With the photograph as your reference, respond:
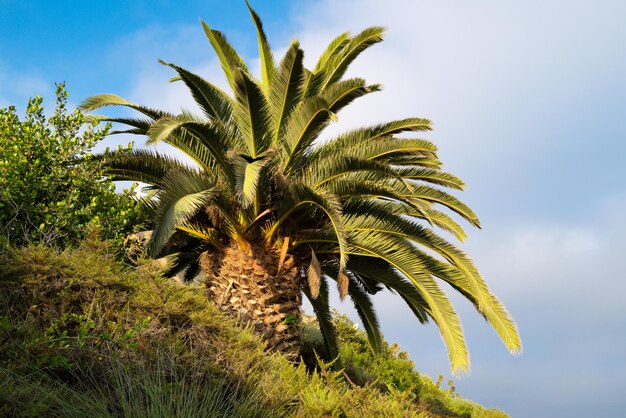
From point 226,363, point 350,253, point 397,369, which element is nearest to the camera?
point 226,363

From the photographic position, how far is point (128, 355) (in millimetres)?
7285

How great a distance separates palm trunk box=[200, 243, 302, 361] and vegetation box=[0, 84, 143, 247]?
2.26 m

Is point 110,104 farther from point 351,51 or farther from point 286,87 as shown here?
point 351,51

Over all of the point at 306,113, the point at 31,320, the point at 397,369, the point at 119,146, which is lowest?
the point at 31,320

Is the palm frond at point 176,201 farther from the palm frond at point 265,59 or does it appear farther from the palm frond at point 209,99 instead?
the palm frond at point 265,59

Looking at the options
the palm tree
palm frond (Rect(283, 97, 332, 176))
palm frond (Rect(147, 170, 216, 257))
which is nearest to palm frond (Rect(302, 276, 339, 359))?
the palm tree

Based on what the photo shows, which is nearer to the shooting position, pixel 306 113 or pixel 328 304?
pixel 306 113

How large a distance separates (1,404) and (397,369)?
44.5 ft

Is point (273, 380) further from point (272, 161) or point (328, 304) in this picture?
point (328, 304)

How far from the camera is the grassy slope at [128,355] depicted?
6391 mm

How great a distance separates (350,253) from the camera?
12.2 metres

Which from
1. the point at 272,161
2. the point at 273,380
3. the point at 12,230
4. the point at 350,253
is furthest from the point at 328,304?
the point at 12,230

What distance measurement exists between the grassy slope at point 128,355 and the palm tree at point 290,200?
2.06m

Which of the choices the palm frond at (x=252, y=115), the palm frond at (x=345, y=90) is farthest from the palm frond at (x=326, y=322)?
the palm frond at (x=345, y=90)
